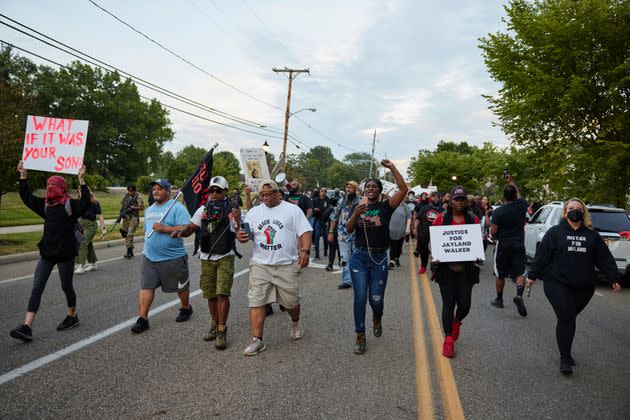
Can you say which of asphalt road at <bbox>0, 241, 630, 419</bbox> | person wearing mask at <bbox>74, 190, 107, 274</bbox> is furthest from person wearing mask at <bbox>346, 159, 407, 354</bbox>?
person wearing mask at <bbox>74, 190, 107, 274</bbox>

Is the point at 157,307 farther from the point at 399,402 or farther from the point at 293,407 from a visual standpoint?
the point at 399,402

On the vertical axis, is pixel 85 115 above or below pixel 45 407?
above

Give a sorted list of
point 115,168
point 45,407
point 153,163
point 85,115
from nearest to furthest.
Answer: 1. point 45,407
2. point 85,115
3. point 115,168
4. point 153,163

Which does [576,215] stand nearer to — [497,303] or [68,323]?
[497,303]

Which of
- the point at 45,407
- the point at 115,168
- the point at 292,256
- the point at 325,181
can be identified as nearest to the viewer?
the point at 45,407

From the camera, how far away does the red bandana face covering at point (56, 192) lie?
5.08 meters

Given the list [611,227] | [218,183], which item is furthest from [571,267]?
[611,227]

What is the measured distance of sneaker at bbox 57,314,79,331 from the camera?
17.0ft

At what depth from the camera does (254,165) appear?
35.8ft

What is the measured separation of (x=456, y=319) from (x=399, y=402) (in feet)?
5.40

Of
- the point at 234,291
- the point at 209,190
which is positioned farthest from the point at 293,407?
the point at 234,291

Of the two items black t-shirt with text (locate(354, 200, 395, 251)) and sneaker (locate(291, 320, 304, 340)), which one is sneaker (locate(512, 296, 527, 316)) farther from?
sneaker (locate(291, 320, 304, 340))

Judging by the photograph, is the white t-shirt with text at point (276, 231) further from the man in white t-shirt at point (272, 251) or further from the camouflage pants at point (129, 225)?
the camouflage pants at point (129, 225)

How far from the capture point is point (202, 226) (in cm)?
502
